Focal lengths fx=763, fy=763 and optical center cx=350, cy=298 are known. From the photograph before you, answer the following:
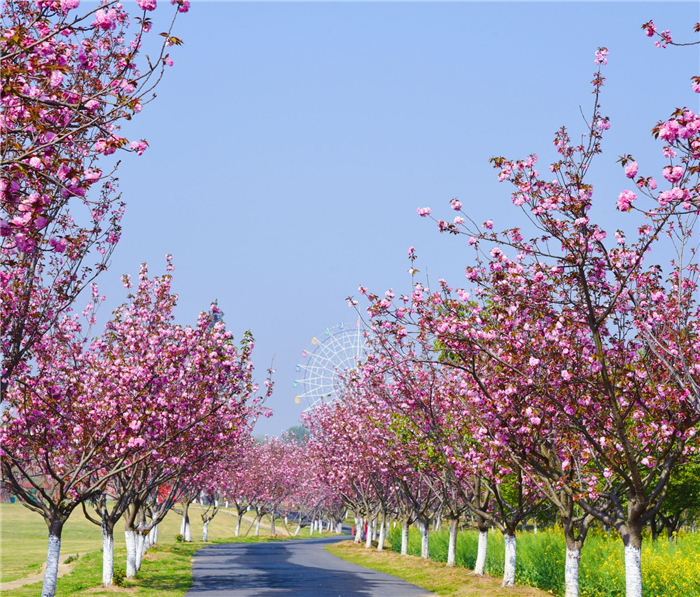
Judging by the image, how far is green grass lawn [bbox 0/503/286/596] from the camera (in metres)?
40.9

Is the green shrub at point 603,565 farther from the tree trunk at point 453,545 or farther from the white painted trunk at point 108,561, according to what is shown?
the white painted trunk at point 108,561

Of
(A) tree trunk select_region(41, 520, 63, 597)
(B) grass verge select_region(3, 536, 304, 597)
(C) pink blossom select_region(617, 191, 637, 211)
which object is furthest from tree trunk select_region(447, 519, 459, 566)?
(C) pink blossom select_region(617, 191, 637, 211)

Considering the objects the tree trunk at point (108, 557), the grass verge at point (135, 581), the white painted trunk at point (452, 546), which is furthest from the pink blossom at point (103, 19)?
the white painted trunk at point (452, 546)

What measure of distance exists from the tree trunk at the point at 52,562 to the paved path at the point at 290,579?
6.61 m

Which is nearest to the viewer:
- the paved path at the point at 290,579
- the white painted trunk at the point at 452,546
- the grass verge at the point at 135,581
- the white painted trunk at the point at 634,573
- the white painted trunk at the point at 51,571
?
the white painted trunk at the point at 634,573

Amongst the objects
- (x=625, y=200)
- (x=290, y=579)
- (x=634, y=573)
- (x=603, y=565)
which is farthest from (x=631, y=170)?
(x=290, y=579)

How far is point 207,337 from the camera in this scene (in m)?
24.2

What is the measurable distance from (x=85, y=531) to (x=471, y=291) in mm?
73996

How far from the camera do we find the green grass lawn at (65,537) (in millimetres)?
40916

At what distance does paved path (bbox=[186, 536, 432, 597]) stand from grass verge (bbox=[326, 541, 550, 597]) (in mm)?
783

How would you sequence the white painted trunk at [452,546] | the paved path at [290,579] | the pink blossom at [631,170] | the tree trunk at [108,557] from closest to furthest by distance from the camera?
the pink blossom at [631,170], the tree trunk at [108,557], the paved path at [290,579], the white painted trunk at [452,546]

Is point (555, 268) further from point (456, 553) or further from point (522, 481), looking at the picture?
point (456, 553)

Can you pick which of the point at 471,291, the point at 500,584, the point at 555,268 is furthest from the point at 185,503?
the point at 555,268

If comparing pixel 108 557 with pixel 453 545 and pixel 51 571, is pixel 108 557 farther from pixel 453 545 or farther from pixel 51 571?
pixel 453 545
